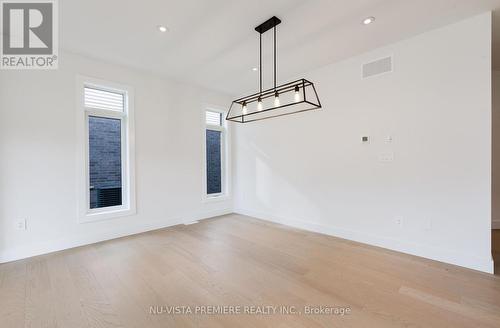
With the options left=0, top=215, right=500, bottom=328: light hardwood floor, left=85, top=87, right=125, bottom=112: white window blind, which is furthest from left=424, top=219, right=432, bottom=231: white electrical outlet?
left=85, top=87, right=125, bottom=112: white window blind

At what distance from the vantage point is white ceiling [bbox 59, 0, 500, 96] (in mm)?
2367

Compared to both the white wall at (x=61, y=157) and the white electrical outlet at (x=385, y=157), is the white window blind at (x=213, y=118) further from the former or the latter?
the white electrical outlet at (x=385, y=157)

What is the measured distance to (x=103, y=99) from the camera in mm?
3734

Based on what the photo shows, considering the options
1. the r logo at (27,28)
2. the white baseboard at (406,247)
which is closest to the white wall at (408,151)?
the white baseboard at (406,247)

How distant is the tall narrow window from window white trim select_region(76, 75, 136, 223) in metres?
1.66

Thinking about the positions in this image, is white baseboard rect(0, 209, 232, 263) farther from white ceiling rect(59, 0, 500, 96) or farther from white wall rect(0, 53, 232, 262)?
white ceiling rect(59, 0, 500, 96)

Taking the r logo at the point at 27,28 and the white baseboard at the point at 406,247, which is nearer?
the r logo at the point at 27,28

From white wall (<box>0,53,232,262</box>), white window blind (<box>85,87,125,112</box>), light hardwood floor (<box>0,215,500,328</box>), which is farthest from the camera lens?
white window blind (<box>85,87,125,112</box>)

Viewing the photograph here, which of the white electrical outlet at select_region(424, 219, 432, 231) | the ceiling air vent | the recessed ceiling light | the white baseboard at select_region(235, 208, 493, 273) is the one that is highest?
the recessed ceiling light

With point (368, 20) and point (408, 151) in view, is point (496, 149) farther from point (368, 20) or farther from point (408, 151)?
A: point (368, 20)

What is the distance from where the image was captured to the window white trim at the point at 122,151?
3398 millimetres

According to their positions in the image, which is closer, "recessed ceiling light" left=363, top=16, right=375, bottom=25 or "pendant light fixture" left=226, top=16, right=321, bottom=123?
"pendant light fixture" left=226, top=16, right=321, bottom=123

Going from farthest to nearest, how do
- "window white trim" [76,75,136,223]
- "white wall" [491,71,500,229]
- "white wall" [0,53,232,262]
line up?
"white wall" [491,71,500,229]
"window white trim" [76,75,136,223]
"white wall" [0,53,232,262]

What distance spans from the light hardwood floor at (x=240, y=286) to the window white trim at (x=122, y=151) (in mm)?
572
